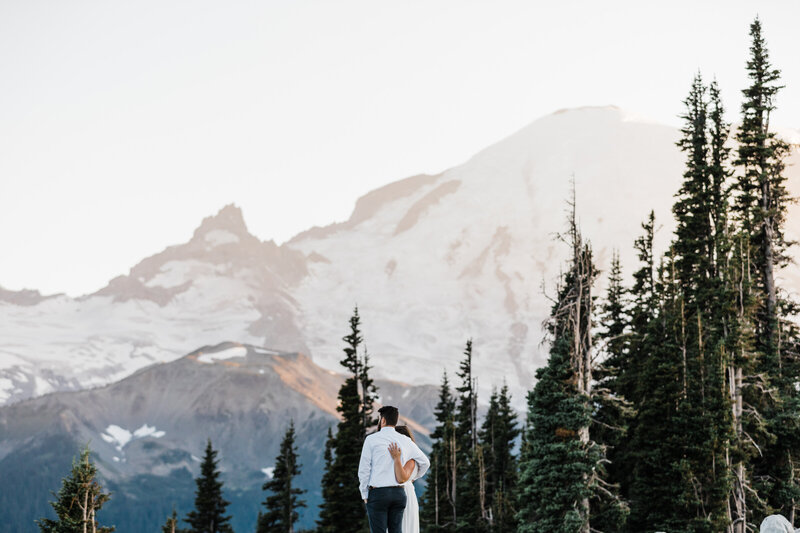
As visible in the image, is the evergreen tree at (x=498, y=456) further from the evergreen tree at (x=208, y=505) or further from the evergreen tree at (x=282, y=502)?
the evergreen tree at (x=208, y=505)

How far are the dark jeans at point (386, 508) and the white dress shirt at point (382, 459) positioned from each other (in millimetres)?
101

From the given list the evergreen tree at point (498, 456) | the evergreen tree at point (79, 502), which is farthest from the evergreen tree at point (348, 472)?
the evergreen tree at point (79, 502)

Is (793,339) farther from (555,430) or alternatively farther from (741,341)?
(555,430)

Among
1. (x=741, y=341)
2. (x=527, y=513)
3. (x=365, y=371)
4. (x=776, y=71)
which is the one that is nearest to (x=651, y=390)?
(x=741, y=341)

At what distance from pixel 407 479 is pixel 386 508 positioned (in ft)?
1.72

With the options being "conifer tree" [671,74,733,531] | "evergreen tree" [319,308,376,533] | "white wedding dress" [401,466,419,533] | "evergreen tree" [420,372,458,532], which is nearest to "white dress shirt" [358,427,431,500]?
"white wedding dress" [401,466,419,533]

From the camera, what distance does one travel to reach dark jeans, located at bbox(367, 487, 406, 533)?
42.3 ft

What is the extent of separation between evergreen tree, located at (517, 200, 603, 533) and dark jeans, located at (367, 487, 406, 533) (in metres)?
22.9

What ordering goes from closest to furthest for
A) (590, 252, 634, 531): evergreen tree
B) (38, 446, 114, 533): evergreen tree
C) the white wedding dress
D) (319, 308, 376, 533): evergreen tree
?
the white wedding dress → (38, 446, 114, 533): evergreen tree → (590, 252, 634, 531): evergreen tree → (319, 308, 376, 533): evergreen tree

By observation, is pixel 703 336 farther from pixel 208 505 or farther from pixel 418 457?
pixel 208 505

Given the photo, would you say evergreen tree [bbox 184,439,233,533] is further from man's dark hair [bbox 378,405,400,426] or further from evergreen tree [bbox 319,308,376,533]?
man's dark hair [bbox 378,405,400,426]

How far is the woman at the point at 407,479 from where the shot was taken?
1290 centimetres

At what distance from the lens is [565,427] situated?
35531mm

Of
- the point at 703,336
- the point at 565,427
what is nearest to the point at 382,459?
the point at 565,427
